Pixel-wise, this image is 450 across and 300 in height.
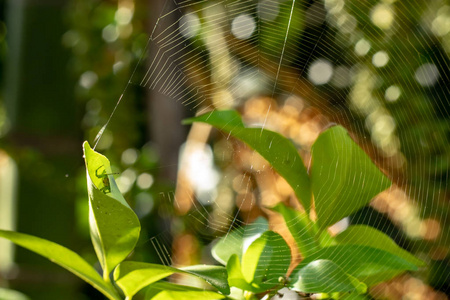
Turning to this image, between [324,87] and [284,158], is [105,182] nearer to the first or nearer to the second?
[284,158]

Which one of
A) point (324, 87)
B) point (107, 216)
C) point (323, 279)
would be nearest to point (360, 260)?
point (323, 279)

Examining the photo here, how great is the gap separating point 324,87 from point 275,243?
708mm

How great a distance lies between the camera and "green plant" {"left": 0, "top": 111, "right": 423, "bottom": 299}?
25cm

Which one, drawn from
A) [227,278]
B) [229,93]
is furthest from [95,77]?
[227,278]

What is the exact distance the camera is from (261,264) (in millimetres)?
302

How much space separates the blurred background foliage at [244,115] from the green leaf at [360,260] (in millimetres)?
528

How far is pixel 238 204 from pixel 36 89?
1.42 ft

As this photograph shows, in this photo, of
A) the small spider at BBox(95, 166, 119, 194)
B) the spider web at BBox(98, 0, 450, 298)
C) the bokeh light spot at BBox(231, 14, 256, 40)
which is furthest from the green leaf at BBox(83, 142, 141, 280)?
the bokeh light spot at BBox(231, 14, 256, 40)

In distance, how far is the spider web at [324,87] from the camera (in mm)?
899

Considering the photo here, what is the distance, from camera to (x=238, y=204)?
1.06m

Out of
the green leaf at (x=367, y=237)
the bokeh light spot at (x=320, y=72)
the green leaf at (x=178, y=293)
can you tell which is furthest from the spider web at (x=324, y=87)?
the green leaf at (x=178, y=293)

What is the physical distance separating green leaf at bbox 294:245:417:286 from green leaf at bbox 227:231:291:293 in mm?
20

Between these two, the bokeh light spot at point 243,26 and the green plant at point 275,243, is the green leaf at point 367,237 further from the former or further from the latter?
the bokeh light spot at point 243,26

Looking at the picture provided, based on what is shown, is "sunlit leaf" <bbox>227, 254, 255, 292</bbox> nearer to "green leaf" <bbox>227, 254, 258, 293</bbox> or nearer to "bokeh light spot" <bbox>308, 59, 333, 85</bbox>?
"green leaf" <bbox>227, 254, 258, 293</bbox>
